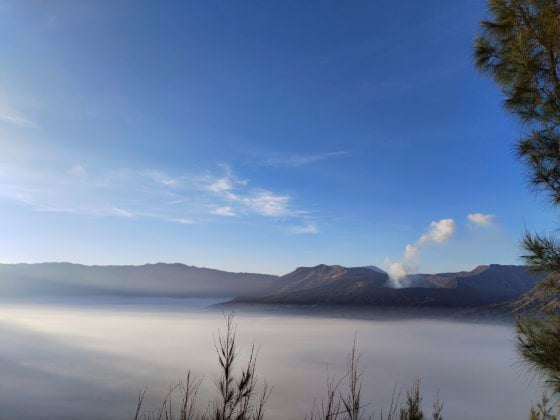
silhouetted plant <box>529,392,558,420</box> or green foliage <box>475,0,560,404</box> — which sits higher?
green foliage <box>475,0,560,404</box>

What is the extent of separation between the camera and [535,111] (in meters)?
11.1

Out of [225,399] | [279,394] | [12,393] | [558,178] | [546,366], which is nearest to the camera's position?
[225,399]

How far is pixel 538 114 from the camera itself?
10.9 metres

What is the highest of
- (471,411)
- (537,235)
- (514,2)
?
(514,2)

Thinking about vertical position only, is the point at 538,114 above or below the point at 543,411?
above

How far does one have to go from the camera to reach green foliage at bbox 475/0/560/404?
983 centimetres

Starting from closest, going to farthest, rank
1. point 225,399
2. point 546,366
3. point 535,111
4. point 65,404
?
1. point 225,399
2. point 546,366
3. point 535,111
4. point 65,404

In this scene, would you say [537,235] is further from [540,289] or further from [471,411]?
[471,411]

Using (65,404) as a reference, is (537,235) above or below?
above

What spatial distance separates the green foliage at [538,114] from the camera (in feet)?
32.2

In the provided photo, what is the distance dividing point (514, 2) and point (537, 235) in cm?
652

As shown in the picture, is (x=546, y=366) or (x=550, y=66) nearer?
(x=546, y=366)

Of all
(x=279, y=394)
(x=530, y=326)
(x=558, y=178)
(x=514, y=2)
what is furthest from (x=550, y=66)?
(x=279, y=394)

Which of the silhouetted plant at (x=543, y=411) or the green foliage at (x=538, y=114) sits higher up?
the green foliage at (x=538, y=114)
